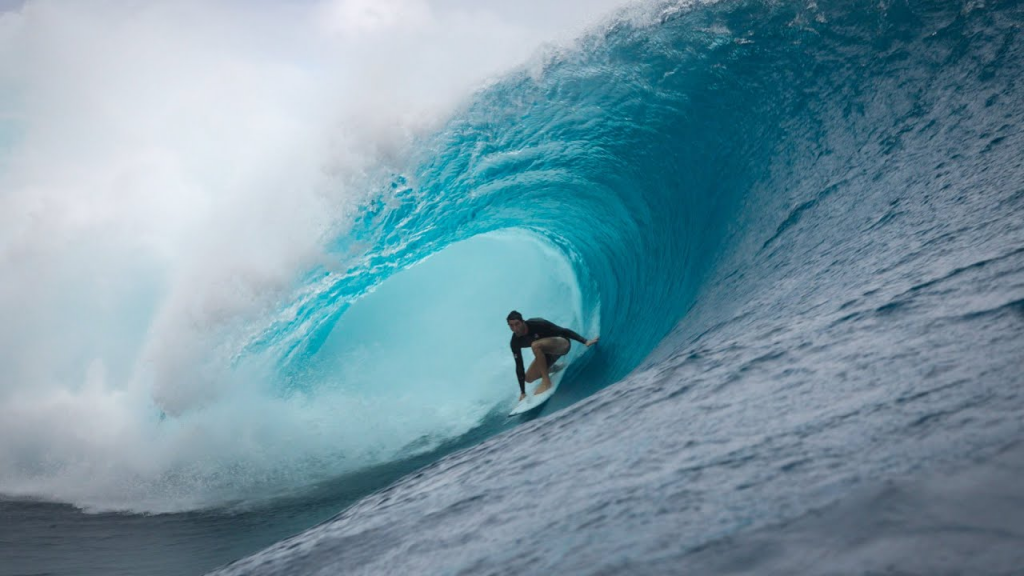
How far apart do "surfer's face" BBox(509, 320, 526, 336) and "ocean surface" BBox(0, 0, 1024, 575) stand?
0.82 metres

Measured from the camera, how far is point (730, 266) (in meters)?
4.71

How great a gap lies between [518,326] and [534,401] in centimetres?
98

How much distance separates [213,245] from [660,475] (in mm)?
6819

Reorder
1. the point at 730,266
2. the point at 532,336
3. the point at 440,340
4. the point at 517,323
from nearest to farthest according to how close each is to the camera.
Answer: the point at 730,266 → the point at 517,323 → the point at 532,336 → the point at 440,340

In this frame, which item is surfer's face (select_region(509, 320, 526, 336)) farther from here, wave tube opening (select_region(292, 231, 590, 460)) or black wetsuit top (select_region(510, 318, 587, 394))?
wave tube opening (select_region(292, 231, 590, 460))

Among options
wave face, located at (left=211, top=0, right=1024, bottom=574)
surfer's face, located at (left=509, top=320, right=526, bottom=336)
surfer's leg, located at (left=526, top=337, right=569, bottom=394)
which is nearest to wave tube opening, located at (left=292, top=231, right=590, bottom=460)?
surfer's leg, located at (left=526, top=337, right=569, bottom=394)

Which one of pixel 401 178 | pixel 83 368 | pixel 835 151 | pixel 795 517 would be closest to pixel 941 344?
pixel 795 517

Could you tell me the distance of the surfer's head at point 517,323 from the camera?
6.36 metres

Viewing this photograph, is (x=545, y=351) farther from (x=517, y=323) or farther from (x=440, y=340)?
(x=440, y=340)

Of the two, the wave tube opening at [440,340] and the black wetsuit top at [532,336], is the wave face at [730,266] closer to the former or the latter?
the black wetsuit top at [532,336]

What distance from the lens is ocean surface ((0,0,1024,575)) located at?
144 centimetres

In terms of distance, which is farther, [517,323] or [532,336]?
[532,336]

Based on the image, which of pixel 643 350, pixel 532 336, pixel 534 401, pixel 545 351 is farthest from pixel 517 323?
pixel 643 350

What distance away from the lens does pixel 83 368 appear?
876 cm
